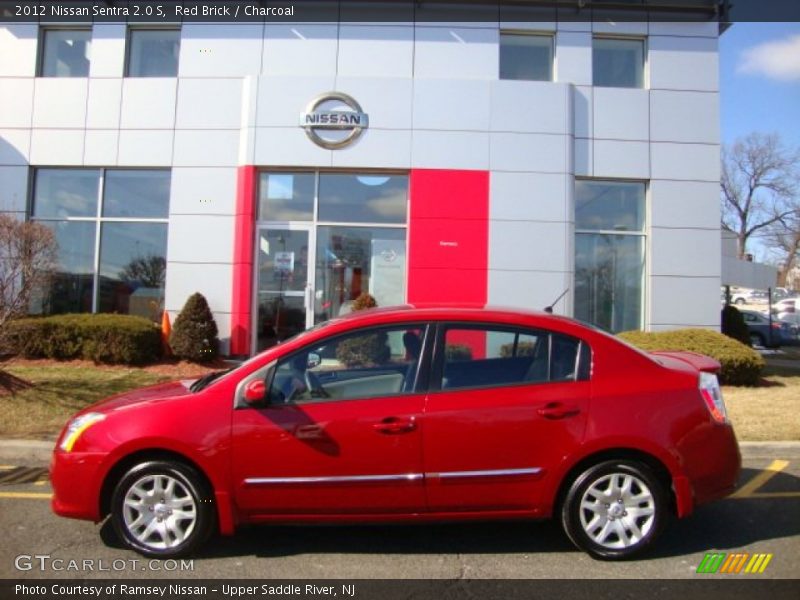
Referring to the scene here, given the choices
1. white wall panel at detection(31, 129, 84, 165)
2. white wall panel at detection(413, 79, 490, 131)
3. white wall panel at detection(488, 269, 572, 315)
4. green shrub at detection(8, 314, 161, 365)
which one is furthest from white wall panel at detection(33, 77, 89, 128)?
white wall panel at detection(488, 269, 572, 315)

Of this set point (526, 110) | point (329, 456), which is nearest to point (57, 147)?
point (526, 110)

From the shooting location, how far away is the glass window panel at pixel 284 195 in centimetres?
1189

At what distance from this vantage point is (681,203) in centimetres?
1205

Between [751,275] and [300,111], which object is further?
[751,275]

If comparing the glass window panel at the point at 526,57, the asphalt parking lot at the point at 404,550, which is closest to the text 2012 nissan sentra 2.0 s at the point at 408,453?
the asphalt parking lot at the point at 404,550

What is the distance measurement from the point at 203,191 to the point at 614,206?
25.9 ft

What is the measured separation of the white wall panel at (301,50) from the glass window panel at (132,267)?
380 cm

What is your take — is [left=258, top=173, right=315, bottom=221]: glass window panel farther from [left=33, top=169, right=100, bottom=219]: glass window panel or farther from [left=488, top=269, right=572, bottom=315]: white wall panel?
[left=488, top=269, right=572, bottom=315]: white wall panel

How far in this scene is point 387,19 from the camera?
39.2ft

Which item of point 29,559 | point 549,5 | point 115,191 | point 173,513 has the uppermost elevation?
point 549,5

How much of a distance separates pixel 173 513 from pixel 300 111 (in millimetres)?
9179

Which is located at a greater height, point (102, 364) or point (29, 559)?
point (102, 364)
